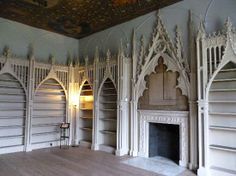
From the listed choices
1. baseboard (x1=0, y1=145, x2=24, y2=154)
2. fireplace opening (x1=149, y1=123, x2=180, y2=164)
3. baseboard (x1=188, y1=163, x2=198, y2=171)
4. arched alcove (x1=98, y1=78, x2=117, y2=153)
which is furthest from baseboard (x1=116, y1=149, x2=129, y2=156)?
baseboard (x1=0, y1=145, x2=24, y2=154)

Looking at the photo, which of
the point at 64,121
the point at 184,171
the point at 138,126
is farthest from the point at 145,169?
the point at 64,121

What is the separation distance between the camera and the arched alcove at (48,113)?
6.53 metres

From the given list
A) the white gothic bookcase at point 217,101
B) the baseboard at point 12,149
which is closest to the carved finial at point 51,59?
the baseboard at point 12,149

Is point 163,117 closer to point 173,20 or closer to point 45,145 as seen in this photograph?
point 173,20

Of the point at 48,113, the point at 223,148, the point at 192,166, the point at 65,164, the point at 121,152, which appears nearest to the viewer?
the point at 223,148

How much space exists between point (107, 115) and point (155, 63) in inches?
96.9

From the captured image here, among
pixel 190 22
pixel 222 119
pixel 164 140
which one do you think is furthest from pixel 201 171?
pixel 190 22

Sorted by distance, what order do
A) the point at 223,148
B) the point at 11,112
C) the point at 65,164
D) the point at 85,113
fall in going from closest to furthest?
the point at 223,148 < the point at 65,164 < the point at 11,112 < the point at 85,113

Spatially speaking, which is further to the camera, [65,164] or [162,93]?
[162,93]

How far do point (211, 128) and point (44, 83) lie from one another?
17.5ft

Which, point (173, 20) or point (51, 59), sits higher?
point (173, 20)

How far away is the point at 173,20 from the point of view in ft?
17.0

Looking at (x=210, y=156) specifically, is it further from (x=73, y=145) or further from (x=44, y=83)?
(x=44, y=83)

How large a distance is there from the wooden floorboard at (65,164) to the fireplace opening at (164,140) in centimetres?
87
